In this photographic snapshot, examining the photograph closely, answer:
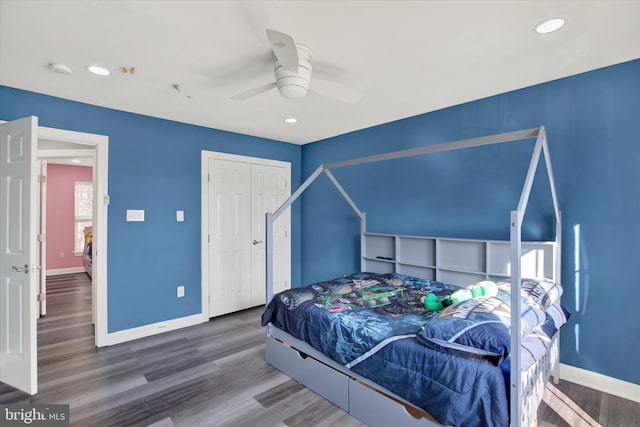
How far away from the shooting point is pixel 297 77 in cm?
209

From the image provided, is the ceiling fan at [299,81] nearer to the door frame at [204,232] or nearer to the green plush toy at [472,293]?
the green plush toy at [472,293]

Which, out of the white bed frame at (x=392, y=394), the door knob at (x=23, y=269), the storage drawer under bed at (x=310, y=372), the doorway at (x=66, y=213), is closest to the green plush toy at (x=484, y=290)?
the white bed frame at (x=392, y=394)

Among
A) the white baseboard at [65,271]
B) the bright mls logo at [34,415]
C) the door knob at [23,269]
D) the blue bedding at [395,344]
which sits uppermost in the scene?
the door knob at [23,269]

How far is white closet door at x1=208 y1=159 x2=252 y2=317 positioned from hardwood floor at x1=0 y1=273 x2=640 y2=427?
744 millimetres

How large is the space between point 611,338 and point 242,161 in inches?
166

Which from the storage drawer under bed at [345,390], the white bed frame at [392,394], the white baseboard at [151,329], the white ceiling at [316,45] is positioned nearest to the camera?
the white bed frame at [392,394]

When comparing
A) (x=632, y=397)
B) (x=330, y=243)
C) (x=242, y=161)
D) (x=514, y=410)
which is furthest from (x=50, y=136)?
(x=632, y=397)

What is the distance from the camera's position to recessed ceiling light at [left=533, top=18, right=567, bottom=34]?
6.00 ft

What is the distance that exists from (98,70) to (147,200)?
152 centimetres

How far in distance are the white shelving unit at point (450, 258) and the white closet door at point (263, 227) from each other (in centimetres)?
154

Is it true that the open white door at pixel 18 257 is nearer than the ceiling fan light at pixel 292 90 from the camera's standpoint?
No

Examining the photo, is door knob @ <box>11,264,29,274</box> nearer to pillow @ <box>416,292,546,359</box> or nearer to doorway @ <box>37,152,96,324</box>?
pillow @ <box>416,292,546,359</box>

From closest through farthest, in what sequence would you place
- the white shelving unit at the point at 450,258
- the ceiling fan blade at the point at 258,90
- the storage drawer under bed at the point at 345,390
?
the storage drawer under bed at the point at 345,390 → the ceiling fan blade at the point at 258,90 → the white shelving unit at the point at 450,258

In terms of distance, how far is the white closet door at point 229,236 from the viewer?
4.18 m
